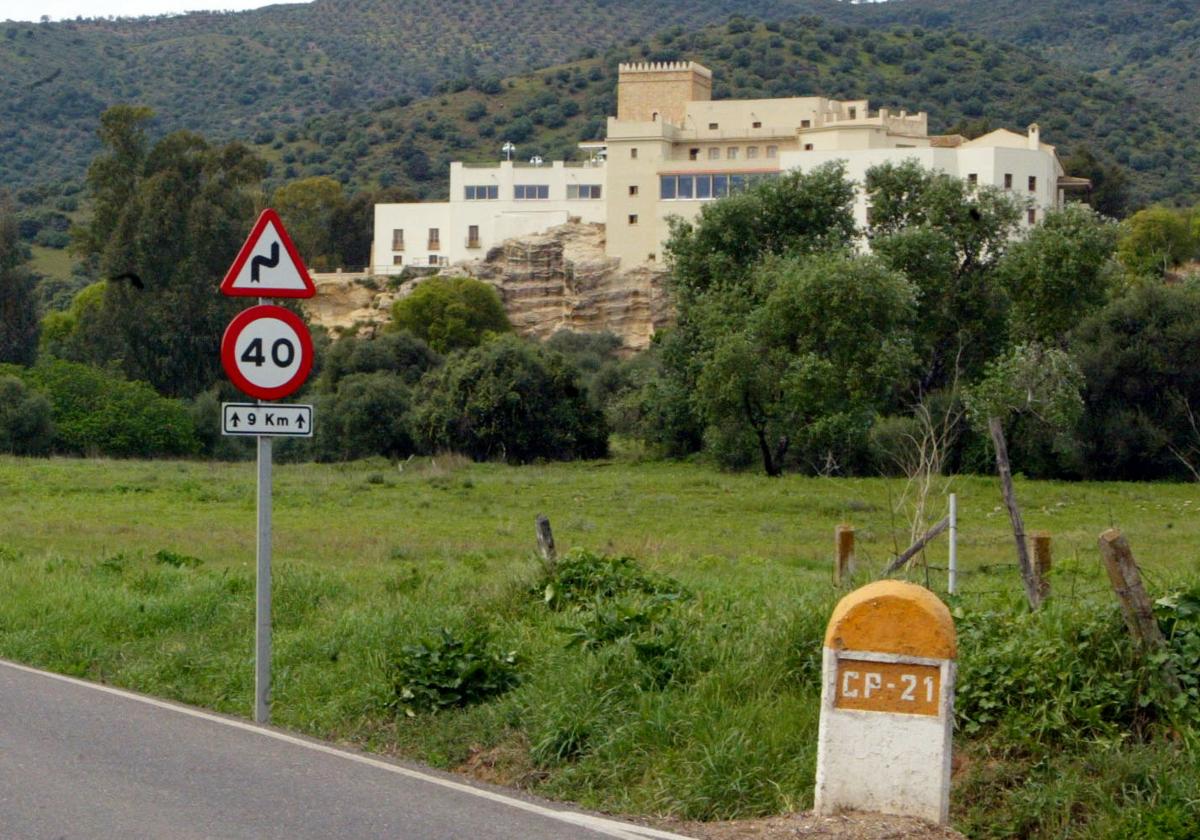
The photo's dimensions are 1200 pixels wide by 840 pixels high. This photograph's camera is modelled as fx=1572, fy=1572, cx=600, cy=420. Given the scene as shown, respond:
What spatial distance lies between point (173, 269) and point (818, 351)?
32544 millimetres

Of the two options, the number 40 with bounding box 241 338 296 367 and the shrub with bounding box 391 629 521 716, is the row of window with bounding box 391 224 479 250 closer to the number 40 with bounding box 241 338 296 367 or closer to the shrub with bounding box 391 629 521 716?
the number 40 with bounding box 241 338 296 367

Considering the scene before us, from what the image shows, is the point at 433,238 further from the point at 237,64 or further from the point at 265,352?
the point at 265,352

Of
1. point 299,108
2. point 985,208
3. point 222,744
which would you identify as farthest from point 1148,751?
point 299,108

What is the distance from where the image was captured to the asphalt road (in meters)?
7.54

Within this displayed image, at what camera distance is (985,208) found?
4834cm

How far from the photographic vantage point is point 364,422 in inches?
2282

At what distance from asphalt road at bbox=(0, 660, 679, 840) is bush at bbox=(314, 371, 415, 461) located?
47.7 m

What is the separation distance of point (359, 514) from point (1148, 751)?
83.4 feet

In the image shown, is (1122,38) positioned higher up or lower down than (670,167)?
higher up

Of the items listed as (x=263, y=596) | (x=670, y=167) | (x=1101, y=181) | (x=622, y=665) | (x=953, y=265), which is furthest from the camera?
(x=1101, y=181)

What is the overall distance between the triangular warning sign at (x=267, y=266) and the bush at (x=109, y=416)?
159 feet

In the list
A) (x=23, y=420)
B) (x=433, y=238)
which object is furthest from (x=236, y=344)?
(x=433, y=238)

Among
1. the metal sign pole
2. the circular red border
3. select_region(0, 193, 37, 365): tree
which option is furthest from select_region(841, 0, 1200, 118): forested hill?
the metal sign pole

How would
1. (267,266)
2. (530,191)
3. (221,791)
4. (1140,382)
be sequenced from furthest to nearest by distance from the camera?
1. (530,191)
2. (1140,382)
3. (267,266)
4. (221,791)
